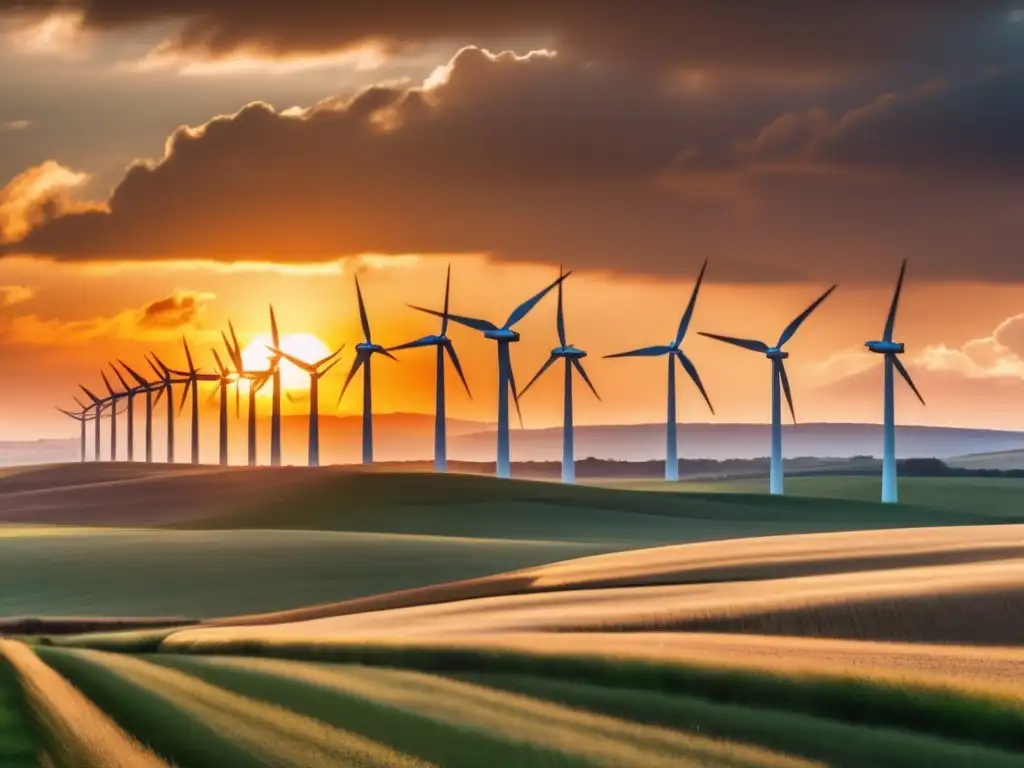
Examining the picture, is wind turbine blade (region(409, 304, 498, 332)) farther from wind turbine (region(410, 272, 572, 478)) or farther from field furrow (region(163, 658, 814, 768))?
field furrow (region(163, 658, 814, 768))

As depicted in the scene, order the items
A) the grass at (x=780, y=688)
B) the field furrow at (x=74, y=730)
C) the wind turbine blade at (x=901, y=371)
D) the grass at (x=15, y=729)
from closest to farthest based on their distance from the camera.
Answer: the grass at (x=780, y=688) < the field furrow at (x=74, y=730) < the grass at (x=15, y=729) < the wind turbine blade at (x=901, y=371)

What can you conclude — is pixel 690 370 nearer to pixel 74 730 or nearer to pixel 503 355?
pixel 503 355

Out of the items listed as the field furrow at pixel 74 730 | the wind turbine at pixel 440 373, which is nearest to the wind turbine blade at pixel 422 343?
the wind turbine at pixel 440 373

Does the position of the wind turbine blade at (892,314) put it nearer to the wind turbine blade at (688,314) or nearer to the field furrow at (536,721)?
the wind turbine blade at (688,314)

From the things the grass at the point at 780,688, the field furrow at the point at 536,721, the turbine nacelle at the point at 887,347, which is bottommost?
the field furrow at the point at 536,721

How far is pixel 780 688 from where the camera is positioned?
45.4 ft

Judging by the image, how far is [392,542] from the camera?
174 feet

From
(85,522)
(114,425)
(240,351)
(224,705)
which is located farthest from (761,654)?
(114,425)

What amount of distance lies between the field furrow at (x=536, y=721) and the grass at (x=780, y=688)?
483mm

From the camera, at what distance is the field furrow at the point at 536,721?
12.4 m

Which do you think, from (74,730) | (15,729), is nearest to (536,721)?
(74,730)

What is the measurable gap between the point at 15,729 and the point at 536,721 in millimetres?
4753

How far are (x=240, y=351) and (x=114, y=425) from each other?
4985 centimetres

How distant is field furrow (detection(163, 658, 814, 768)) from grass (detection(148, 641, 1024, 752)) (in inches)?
19.0
